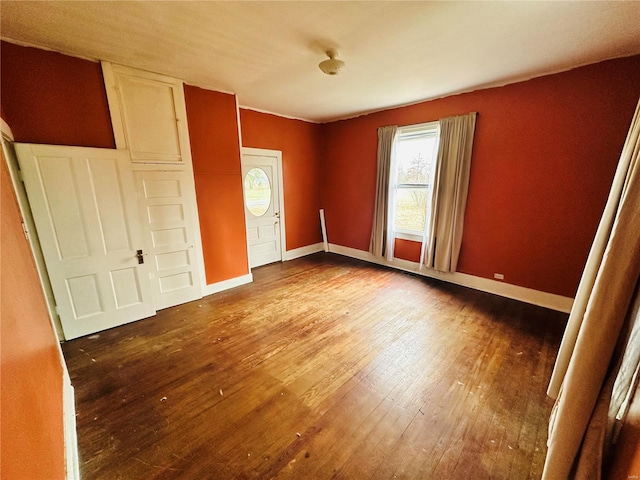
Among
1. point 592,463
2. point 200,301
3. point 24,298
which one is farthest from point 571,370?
point 200,301

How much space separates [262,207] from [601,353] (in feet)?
15.0

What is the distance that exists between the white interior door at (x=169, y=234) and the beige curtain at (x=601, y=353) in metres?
3.68

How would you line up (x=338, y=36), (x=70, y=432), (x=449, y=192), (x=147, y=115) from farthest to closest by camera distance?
(x=449, y=192), (x=147, y=115), (x=338, y=36), (x=70, y=432)

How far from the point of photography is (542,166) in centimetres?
302

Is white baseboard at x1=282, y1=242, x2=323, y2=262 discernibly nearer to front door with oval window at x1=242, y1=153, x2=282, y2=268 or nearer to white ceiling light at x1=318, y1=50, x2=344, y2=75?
front door with oval window at x1=242, y1=153, x2=282, y2=268

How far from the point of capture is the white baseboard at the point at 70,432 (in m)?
1.33

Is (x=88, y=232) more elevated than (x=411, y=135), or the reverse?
(x=411, y=135)

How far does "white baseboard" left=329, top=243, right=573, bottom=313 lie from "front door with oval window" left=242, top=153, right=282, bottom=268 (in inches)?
80.3

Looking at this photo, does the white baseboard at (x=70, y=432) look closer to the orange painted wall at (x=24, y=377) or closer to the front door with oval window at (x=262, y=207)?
the orange painted wall at (x=24, y=377)

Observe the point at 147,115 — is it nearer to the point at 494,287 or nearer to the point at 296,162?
the point at 296,162

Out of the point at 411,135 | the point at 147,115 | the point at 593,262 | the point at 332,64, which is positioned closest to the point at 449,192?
the point at 411,135

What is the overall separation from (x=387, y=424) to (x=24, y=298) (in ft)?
7.27

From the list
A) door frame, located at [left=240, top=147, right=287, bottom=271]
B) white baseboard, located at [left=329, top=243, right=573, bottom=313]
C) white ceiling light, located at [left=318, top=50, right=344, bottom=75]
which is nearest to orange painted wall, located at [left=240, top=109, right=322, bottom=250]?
door frame, located at [left=240, top=147, right=287, bottom=271]

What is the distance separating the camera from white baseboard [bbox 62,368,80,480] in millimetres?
1334
